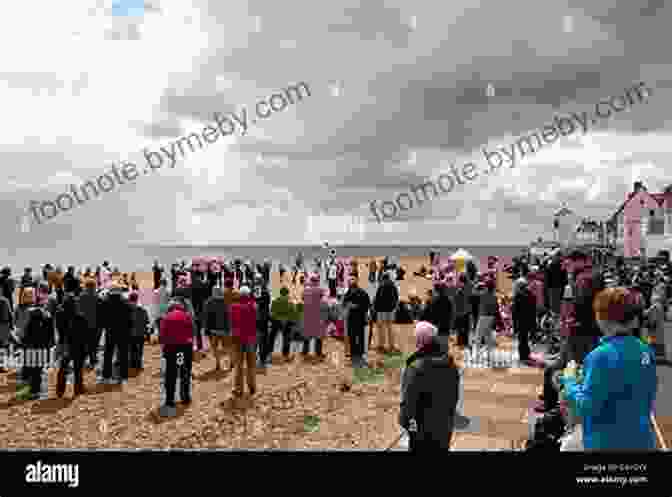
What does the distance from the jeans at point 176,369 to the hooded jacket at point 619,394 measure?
6474 mm

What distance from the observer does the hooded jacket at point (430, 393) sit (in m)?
3.92

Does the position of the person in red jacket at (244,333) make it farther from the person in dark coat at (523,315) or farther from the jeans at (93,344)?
the person in dark coat at (523,315)

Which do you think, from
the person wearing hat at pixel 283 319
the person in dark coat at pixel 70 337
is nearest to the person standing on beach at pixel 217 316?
the person wearing hat at pixel 283 319

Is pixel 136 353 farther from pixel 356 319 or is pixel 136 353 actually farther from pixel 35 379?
pixel 356 319

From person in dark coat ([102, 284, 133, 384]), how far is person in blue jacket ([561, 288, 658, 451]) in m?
8.42

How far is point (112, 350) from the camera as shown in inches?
384

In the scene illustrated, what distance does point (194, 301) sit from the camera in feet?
42.9

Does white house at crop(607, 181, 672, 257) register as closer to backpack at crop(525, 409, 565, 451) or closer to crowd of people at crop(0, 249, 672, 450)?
crowd of people at crop(0, 249, 672, 450)

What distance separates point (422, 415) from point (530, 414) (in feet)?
13.1
